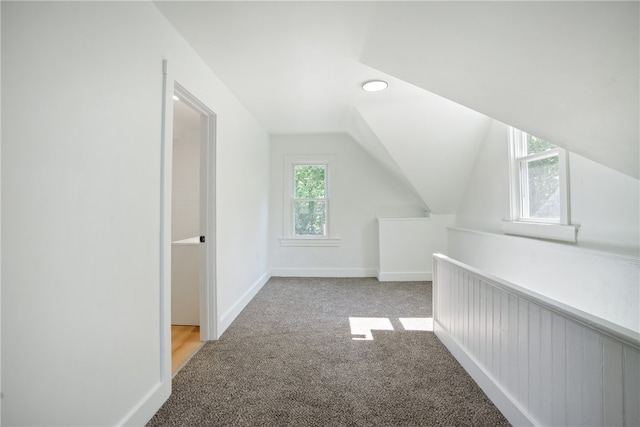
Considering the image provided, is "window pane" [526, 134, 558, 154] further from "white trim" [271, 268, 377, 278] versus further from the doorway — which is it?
the doorway

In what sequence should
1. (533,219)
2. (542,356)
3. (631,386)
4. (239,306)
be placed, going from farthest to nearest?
(239,306), (533,219), (542,356), (631,386)

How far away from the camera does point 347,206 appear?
472 cm

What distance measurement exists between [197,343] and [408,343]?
1783 millimetres

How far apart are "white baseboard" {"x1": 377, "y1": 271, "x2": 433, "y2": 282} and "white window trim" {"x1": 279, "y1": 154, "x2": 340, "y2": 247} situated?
90cm

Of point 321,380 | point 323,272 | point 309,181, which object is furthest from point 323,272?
point 321,380

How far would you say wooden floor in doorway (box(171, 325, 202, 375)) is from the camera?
7.02 ft

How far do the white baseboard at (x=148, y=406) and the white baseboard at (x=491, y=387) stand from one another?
190 cm

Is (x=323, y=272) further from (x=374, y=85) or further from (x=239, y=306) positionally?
(x=374, y=85)

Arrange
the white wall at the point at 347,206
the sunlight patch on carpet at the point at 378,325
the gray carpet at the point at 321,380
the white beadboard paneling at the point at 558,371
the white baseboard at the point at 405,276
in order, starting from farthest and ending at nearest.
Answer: the white wall at the point at 347,206 < the white baseboard at the point at 405,276 < the sunlight patch on carpet at the point at 378,325 < the gray carpet at the point at 321,380 < the white beadboard paneling at the point at 558,371

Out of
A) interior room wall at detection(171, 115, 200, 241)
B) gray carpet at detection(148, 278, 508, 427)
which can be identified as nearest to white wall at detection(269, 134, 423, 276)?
interior room wall at detection(171, 115, 200, 241)

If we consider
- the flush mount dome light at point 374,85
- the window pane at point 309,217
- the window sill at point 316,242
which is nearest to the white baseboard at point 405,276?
the window sill at point 316,242

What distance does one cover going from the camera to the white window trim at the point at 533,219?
2.15m

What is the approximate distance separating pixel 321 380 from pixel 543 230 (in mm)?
2141

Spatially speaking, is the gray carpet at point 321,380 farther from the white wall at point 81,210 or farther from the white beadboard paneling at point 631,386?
the white beadboard paneling at point 631,386
